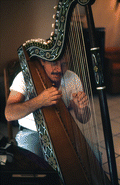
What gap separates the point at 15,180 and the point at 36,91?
47cm

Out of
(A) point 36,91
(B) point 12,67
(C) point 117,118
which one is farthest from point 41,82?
(C) point 117,118

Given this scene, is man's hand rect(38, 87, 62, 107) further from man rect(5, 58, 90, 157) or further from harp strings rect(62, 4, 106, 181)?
harp strings rect(62, 4, 106, 181)

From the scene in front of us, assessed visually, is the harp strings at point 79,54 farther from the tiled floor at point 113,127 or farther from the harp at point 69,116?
the tiled floor at point 113,127

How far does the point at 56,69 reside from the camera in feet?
2.95

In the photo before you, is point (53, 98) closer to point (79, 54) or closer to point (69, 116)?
point (69, 116)

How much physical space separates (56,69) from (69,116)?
0.28 meters

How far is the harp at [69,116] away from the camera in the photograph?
Result: 0.53 m

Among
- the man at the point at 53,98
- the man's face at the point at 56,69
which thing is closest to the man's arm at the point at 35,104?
the man at the point at 53,98

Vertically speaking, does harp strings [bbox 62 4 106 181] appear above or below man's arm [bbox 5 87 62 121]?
above

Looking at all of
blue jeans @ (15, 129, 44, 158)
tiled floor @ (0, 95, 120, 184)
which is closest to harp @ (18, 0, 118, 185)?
blue jeans @ (15, 129, 44, 158)

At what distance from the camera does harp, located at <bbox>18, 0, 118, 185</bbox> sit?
53 cm

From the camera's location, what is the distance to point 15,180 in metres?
0.58

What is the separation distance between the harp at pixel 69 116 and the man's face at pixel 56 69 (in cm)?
4

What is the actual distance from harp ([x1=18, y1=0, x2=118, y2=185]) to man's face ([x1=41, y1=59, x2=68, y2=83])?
0.04 metres
